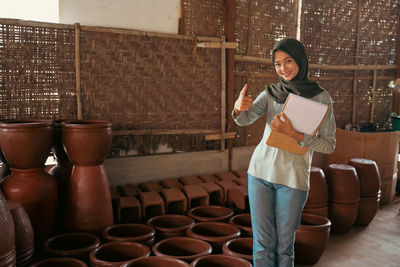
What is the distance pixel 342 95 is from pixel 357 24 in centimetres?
100

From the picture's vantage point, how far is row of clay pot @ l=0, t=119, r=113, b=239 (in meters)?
2.25

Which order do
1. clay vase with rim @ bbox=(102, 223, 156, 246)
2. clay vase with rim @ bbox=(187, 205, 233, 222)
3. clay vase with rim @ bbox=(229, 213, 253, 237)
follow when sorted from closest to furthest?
clay vase with rim @ bbox=(102, 223, 156, 246), clay vase with rim @ bbox=(229, 213, 253, 237), clay vase with rim @ bbox=(187, 205, 233, 222)

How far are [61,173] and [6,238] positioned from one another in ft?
3.51

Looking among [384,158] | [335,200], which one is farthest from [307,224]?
[384,158]

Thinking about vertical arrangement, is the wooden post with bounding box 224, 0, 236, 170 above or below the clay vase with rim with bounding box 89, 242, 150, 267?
above

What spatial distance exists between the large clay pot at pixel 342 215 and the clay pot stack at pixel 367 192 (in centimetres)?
22

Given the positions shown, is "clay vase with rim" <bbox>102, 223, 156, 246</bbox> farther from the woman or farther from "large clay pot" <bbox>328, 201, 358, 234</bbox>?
"large clay pot" <bbox>328, 201, 358, 234</bbox>

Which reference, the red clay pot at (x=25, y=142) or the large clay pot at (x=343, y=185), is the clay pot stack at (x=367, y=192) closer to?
the large clay pot at (x=343, y=185)

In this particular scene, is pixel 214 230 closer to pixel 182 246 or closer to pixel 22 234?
pixel 182 246

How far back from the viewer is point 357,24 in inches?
190

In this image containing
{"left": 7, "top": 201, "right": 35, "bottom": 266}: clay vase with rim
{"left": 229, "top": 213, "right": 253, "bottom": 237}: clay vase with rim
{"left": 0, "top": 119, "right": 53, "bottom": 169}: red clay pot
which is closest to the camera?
{"left": 7, "top": 201, "right": 35, "bottom": 266}: clay vase with rim

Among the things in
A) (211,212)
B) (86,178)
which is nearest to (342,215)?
(211,212)

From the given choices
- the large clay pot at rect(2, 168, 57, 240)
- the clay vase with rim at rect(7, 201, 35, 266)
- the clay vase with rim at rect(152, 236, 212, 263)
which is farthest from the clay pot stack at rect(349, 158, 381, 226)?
the clay vase with rim at rect(7, 201, 35, 266)

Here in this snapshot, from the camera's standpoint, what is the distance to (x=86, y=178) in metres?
2.45
